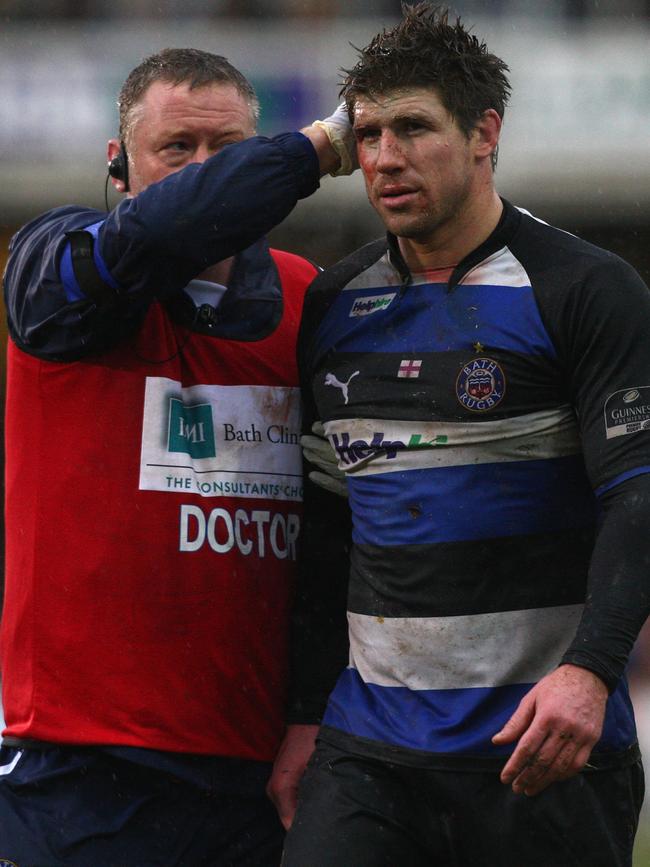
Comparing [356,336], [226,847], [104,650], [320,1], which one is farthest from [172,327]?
[320,1]

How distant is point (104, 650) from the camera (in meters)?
3.80

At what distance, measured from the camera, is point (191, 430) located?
12.8ft

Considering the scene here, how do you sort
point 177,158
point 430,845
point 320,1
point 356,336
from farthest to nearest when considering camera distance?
point 320,1 → point 177,158 → point 356,336 → point 430,845

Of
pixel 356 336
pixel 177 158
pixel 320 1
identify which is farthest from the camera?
pixel 320 1

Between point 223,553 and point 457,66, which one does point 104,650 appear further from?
point 457,66

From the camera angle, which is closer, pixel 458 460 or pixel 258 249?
pixel 458 460

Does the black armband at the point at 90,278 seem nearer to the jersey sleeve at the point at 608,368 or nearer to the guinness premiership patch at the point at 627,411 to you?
the jersey sleeve at the point at 608,368

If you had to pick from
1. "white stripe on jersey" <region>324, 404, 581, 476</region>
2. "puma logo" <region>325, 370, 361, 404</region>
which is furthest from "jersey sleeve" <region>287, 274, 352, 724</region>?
"white stripe on jersey" <region>324, 404, 581, 476</region>

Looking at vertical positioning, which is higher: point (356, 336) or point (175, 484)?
point (356, 336)

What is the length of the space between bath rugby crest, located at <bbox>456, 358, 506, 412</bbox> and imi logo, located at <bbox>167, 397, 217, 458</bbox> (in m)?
0.76

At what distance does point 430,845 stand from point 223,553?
2.99ft

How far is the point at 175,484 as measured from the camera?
3.86 m

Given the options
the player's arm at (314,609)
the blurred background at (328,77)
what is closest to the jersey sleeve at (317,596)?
the player's arm at (314,609)

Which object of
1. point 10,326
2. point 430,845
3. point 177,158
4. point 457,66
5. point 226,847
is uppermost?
point 457,66
